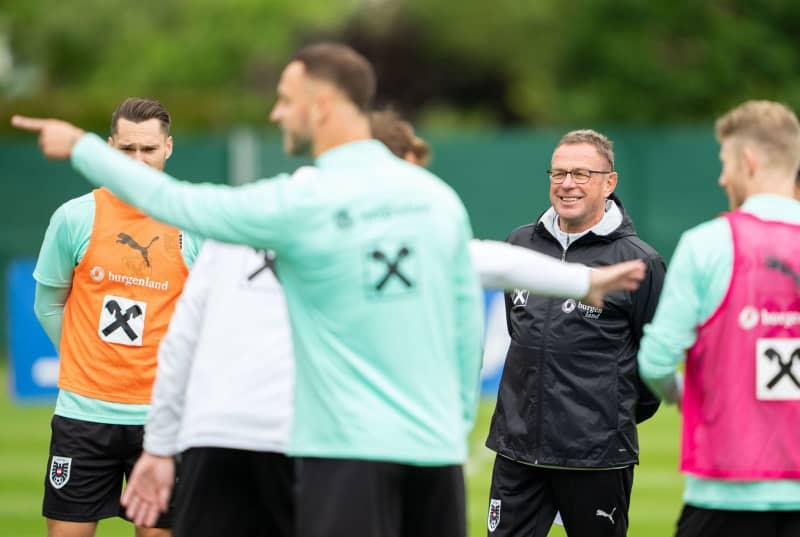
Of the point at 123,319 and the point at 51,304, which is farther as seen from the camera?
the point at 51,304

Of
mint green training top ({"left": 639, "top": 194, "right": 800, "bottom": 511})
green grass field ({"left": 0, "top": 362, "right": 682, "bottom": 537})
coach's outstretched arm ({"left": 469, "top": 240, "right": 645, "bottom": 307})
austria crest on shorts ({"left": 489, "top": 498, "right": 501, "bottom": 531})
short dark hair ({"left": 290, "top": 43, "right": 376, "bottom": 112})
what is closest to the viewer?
short dark hair ({"left": 290, "top": 43, "right": 376, "bottom": 112})

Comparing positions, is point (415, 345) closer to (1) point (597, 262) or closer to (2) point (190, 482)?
(2) point (190, 482)

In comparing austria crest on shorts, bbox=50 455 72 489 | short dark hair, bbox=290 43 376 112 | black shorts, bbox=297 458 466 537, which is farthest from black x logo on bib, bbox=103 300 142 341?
short dark hair, bbox=290 43 376 112

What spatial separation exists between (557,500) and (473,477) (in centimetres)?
588

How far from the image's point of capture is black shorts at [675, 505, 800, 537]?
5340 mm

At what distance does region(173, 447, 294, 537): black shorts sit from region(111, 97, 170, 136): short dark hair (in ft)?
6.81

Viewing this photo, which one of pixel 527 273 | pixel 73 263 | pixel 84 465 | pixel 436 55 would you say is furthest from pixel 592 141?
pixel 436 55

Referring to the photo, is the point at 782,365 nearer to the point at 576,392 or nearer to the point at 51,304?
the point at 576,392

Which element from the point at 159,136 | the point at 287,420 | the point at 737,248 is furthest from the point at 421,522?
the point at 159,136

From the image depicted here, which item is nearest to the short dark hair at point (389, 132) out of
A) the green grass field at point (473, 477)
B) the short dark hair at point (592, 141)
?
the short dark hair at point (592, 141)

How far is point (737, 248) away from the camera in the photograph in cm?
523

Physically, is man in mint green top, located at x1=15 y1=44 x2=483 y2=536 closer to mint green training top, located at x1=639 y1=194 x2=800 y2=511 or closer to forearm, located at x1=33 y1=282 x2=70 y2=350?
mint green training top, located at x1=639 y1=194 x2=800 y2=511

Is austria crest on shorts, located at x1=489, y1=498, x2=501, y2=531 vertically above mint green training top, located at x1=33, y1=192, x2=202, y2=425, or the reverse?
mint green training top, located at x1=33, y1=192, x2=202, y2=425

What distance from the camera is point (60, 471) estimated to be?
700cm
